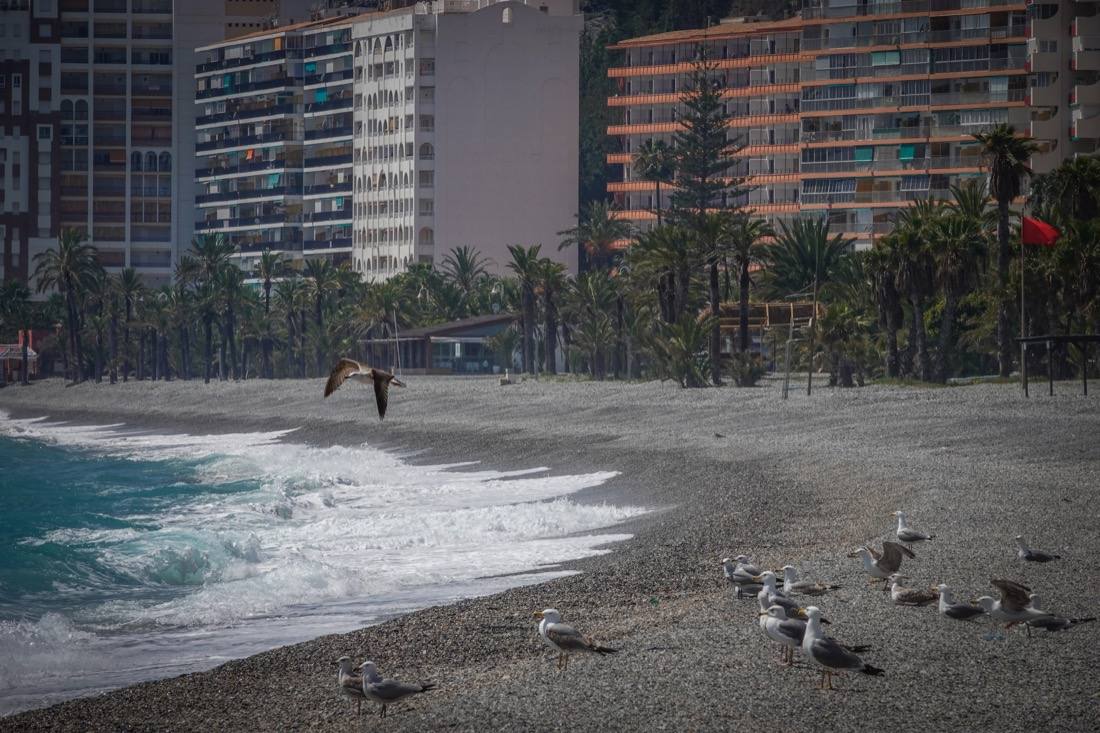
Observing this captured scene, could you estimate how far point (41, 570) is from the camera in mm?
28609

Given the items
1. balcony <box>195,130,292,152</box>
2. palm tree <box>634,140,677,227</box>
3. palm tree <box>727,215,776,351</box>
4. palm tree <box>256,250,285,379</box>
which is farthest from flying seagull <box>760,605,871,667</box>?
balcony <box>195,130,292,152</box>

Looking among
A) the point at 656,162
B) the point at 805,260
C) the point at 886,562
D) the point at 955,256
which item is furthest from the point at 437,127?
the point at 886,562

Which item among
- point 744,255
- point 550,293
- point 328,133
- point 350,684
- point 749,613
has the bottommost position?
point 350,684

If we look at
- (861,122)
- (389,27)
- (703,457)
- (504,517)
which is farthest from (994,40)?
(504,517)

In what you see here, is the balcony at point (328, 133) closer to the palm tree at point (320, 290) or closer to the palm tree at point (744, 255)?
the palm tree at point (320, 290)

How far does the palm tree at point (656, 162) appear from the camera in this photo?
130125 millimetres

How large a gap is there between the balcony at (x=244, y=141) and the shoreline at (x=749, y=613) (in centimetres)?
11969

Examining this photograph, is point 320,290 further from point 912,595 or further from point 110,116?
point 912,595

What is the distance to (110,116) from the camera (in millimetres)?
178125

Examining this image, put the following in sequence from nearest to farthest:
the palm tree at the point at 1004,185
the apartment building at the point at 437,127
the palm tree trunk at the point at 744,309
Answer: the palm tree at the point at 1004,185, the palm tree trunk at the point at 744,309, the apartment building at the point at 437,127

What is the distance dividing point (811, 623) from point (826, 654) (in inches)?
12.8

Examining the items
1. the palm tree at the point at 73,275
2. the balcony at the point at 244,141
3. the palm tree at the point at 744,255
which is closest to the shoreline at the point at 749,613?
the palm tree at the point at 744,255

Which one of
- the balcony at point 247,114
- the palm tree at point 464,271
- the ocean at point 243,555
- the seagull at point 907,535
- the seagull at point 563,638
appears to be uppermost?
the balcony at point 247,114

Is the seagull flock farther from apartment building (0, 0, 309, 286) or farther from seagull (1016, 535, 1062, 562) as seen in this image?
apartment building (0, 0, 309, 286)
